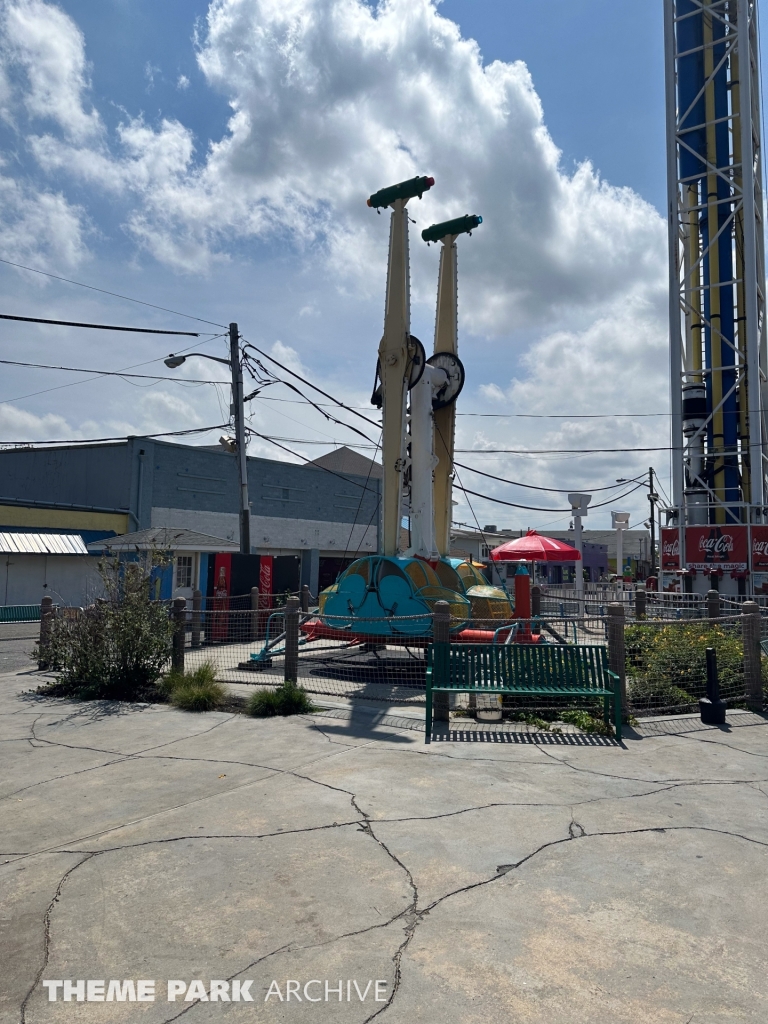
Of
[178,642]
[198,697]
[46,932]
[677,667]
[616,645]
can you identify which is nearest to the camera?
[46,932]

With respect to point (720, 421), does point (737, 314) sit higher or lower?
higher

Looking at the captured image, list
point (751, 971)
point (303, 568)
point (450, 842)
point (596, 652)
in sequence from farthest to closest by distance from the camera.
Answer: point (303, 568), point (596, 652), point (450, 842), point (751, 971)

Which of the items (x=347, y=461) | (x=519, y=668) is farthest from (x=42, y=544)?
(x=347, y=461)

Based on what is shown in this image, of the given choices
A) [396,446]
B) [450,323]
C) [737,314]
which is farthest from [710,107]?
[396,446]

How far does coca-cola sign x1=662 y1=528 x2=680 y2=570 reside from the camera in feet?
85.4

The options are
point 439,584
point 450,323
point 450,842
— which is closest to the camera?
point 450,842

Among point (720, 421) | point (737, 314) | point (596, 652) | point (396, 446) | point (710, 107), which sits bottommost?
point (596, 652)

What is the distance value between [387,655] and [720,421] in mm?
17837

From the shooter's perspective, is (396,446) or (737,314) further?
(737,314)

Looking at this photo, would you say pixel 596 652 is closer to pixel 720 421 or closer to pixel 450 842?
pixel 450 842

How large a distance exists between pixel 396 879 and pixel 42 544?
25694 millimetres

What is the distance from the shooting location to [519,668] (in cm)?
889

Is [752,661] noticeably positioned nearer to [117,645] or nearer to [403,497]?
[403,497]

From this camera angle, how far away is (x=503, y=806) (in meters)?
5.87
